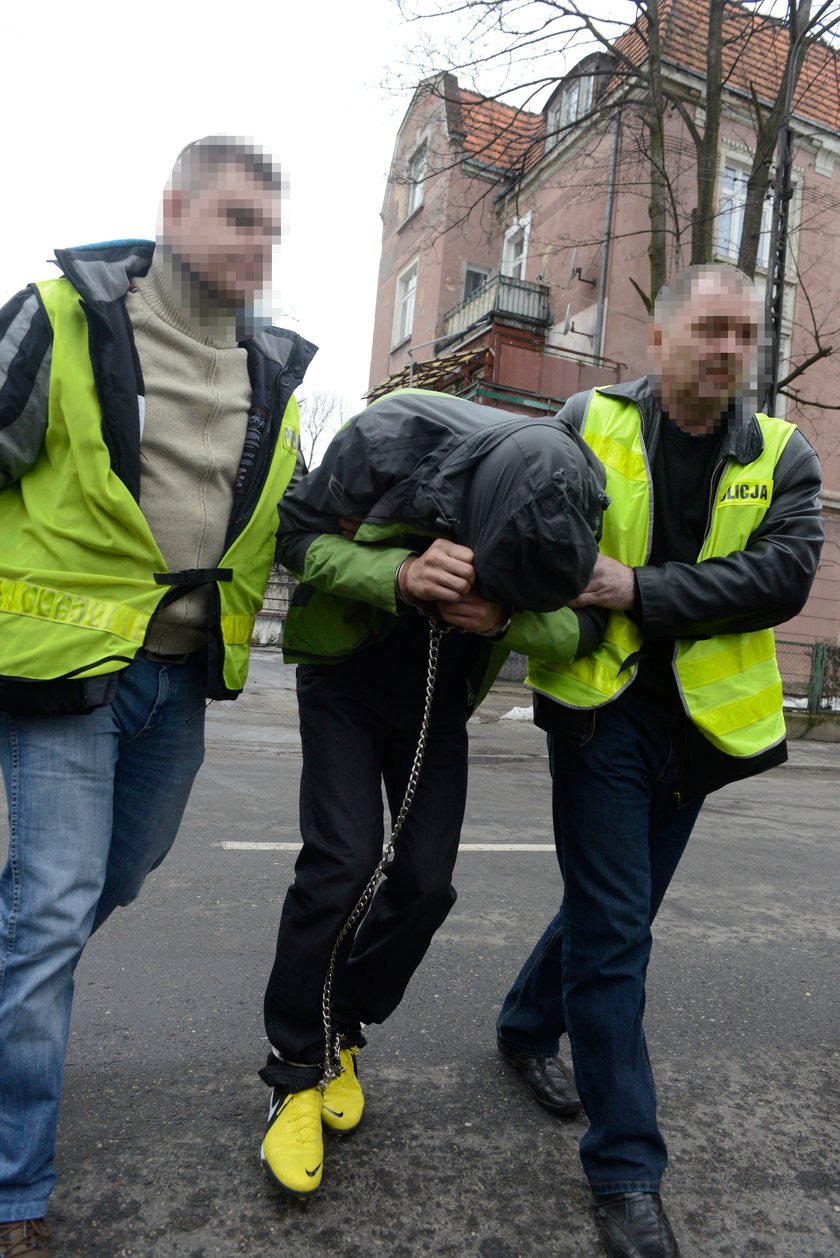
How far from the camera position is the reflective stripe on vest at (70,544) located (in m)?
1.83

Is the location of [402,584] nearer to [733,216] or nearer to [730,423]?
[730,423]

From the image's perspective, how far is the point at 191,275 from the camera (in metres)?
2.02

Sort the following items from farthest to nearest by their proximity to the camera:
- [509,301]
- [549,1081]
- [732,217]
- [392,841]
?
[509,301], [732,217], [549,1081], [392,841]

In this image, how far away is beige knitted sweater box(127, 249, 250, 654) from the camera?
202 cm

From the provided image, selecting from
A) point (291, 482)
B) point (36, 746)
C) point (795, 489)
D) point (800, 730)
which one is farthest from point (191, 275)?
point (800, 730)

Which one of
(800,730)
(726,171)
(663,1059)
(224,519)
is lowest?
(800,730)

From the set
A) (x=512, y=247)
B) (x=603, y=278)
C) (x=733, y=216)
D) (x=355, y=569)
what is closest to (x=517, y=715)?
(x=603, y=278)

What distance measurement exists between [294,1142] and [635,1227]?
71 cm

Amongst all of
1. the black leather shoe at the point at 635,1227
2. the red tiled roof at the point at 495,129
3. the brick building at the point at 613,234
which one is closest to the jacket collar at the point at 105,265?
the black leather shoe at the point at 635,1227

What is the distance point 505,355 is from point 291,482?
1511 centimetres

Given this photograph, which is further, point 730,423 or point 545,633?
point 730,423

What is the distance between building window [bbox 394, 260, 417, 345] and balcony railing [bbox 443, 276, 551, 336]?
4291 millimetres

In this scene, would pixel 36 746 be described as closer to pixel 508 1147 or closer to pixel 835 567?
pixel 508 1147

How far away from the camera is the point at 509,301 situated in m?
18.4
